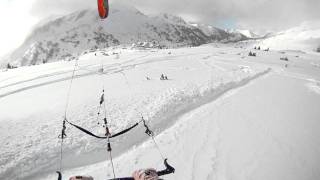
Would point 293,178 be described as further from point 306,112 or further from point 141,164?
point 306,112

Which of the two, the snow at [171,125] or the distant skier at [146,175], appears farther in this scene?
the snow at [171,125]

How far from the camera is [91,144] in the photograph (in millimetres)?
11703

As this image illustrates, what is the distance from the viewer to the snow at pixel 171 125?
10477 mm

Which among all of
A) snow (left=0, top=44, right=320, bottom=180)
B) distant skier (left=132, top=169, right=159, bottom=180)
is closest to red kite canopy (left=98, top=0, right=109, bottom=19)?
snow (left=0, top=44, right=320, bottom=180)

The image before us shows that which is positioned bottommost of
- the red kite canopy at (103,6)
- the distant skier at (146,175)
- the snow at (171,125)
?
the snow at (171,125)

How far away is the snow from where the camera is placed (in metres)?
10.5

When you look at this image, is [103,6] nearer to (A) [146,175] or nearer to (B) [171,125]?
(B) [171,125]

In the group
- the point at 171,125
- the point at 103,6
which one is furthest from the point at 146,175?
the point at 103,6

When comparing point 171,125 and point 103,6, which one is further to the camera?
point 103,6

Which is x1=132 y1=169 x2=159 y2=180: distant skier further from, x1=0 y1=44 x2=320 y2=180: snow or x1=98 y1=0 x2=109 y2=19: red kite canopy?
x1=98 y1=0 x2=109 y2=19: red kite canopy

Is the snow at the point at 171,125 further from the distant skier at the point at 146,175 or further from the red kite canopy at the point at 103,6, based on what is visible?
the red kite canopy at the point at 103,6

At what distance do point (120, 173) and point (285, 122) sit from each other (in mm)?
8251

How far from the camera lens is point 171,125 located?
14141 mm

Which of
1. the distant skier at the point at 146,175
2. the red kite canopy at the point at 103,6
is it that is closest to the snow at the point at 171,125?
the distant skier at the point at 146,175
